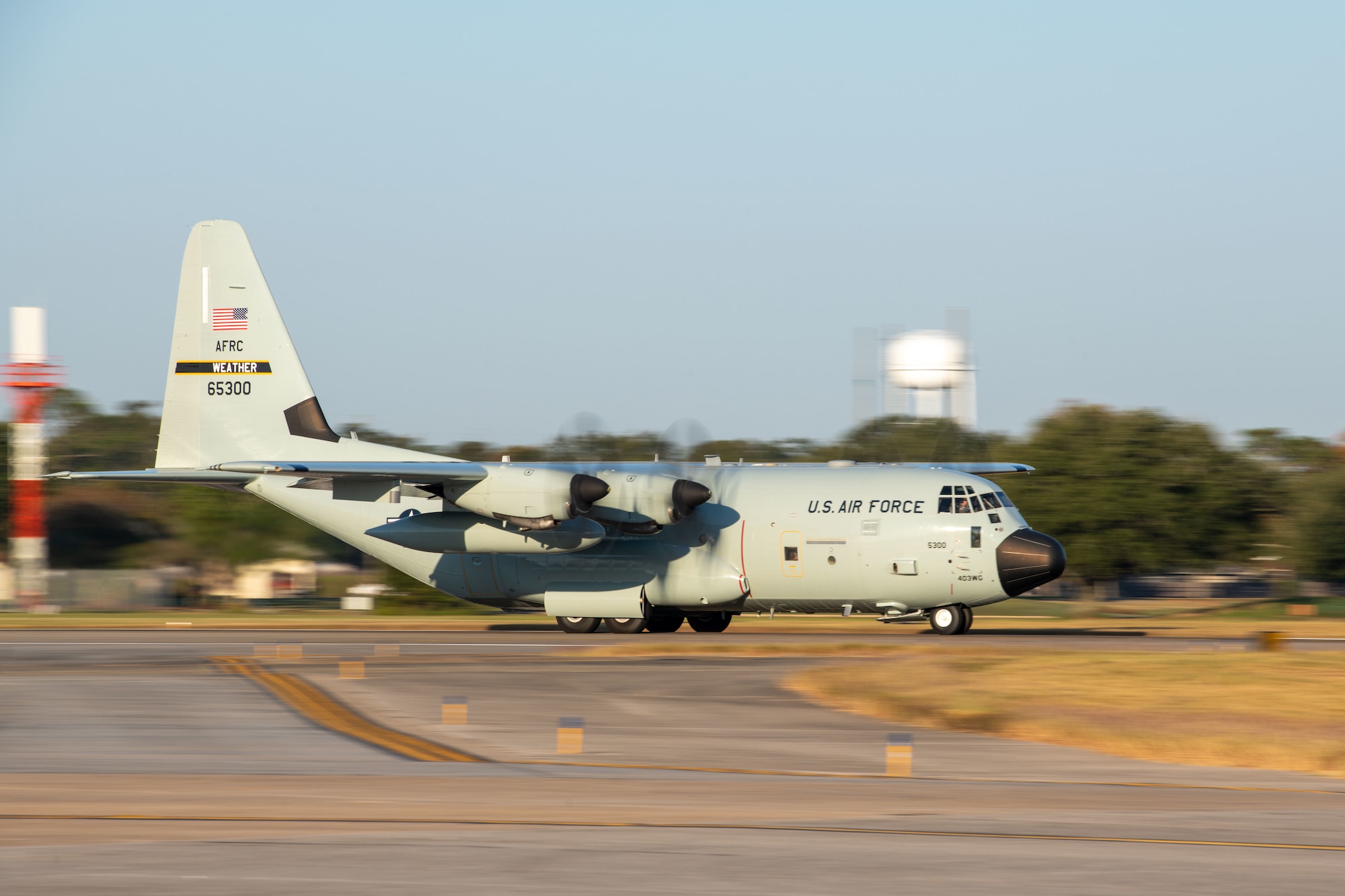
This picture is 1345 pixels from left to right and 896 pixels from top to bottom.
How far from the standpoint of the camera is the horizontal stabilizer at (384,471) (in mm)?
30891

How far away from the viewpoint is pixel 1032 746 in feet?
51.5

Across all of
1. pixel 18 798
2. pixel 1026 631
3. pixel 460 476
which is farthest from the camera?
pixel 1026 631

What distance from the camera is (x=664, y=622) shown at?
35.1m

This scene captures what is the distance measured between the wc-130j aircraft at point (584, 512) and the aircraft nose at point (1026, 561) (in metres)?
0.03

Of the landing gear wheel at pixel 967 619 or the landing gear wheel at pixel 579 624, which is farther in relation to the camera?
the landing gear wheel at pixel 579 624

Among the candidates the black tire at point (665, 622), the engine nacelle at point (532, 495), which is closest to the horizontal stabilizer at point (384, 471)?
the engine nacelle at point (532, 495)

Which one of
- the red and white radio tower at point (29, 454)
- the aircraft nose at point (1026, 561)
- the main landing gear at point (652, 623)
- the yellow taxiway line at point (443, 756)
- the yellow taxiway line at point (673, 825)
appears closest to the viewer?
the yellow taxiway line at point (673, 825)

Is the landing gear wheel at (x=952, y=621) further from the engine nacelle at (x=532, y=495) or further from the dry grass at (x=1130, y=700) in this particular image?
the engine nacelle at (x=532, y=495)

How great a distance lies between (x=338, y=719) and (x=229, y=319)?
21444mm

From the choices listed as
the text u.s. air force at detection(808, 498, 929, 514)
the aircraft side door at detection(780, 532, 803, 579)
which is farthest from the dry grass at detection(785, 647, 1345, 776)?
the aircraft side door at detection(780, 532, 803, 579)

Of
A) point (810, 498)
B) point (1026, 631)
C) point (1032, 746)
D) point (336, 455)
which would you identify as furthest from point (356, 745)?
point (1026, 631)

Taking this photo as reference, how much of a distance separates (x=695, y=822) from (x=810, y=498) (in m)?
22.3

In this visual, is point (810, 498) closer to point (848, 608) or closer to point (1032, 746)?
point (848, 608)

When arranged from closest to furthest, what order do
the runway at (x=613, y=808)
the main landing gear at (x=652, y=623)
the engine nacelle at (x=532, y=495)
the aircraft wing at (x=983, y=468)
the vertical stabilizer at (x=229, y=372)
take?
the runway at (x=613, y=808) → the engine nacelle at (x=532, y=495) → the main landing gear at (x=652, y=623) → the aircraft wing at (x=983, y=468) → the vertical stabilizer at (x=229, y=372)
